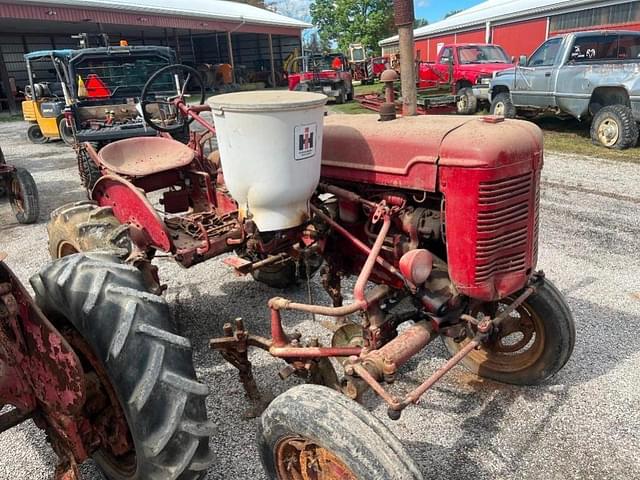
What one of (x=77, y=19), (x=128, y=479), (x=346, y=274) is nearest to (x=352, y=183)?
(x=346, y=274)

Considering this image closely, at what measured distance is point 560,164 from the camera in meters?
7.71

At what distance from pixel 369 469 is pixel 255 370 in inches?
58.8

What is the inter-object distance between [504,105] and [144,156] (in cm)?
868

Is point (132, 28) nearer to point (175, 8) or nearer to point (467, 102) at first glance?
point (175, 8)

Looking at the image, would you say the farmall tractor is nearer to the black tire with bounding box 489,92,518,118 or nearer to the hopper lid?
the hopper lid

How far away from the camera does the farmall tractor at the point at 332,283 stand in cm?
184

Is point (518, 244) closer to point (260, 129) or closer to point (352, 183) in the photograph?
point (352, 183)

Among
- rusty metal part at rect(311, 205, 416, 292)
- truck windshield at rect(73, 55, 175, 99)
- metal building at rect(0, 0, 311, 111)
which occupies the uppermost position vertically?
metal building at rect(0, 0, 311, 111)

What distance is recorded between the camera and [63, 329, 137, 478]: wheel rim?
2031mm

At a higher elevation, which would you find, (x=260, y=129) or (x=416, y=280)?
(x=260, y=129)

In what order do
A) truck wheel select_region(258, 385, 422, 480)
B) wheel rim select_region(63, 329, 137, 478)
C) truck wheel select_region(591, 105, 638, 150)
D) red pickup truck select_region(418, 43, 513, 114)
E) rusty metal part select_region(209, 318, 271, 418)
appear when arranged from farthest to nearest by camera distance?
red pickup truck select_region(418, 43, 513, 114) → truck wheel select_region(591, 105, 638, 150) → rusty metal part select_region(209, 318, 271, 418) → wheel rim select_region(63, 329, 137, 478) → truck wheel select_region(258, 385, 422, 480)

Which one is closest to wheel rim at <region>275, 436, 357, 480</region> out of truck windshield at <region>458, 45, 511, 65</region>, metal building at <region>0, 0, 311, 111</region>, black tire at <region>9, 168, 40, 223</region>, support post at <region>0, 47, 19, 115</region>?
black tire at <region>9, 168, 40, 223</region>

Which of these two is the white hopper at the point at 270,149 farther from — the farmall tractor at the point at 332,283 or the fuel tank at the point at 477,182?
the fuel tank at the point at 477,182

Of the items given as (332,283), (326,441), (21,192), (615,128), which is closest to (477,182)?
(326,441)
